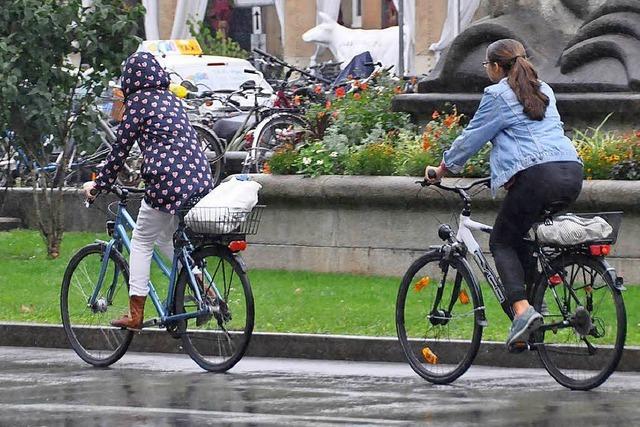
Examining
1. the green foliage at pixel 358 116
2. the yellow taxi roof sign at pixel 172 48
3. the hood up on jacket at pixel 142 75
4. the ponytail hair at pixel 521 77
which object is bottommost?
the yellow taxi roof sign at pixel 172 48

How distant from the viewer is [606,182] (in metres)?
13.5

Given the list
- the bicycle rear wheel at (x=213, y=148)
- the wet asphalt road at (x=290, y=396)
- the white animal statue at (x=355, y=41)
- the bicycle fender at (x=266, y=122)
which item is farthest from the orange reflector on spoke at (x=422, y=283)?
the white animal statue at (x=355, y=41)

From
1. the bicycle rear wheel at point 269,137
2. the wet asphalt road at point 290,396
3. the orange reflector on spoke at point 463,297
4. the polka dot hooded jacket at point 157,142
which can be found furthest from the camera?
the bicycle rear wheel at point 269,137

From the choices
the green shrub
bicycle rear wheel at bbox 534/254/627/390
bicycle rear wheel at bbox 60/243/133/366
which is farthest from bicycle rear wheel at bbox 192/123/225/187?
bicycle rear wheel at bbox 534/254/627/390

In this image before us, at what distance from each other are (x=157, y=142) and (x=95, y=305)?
114 cm

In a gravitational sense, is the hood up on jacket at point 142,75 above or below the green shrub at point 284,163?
above

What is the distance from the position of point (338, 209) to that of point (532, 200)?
5.17 m

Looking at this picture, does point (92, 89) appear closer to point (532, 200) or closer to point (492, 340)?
point (492, 340)

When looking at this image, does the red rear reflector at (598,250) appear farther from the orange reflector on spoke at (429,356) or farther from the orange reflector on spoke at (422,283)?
the orange reflector on spoke at (429,356)

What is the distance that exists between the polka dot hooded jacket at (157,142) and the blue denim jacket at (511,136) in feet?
5.71

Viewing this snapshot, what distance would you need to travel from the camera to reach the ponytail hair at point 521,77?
9.60 metres

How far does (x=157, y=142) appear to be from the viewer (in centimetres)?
1073

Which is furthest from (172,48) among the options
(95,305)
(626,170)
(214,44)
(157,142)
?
(157,142)

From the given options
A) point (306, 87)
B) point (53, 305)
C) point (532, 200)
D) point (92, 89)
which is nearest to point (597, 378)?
point (532, 200)
